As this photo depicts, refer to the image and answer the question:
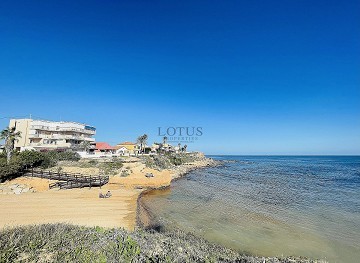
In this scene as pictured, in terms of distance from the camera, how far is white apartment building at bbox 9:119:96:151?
56.3m

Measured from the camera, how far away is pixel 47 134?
2324 inches

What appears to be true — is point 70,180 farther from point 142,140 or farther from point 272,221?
point 142,140

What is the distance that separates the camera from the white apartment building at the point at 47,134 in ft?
185

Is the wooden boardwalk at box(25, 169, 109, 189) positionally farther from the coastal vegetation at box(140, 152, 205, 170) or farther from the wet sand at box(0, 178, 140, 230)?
the coastal vegetation at box(140, 152, 205, 170)

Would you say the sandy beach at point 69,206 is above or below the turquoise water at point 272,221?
above

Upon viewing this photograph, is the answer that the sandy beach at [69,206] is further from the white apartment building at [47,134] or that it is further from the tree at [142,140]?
the tree at [142,140]

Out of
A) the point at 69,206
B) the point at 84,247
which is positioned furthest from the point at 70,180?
the point at 84,247

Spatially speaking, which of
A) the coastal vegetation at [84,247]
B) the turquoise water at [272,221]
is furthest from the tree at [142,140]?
the coastal vegetation at [84,247]

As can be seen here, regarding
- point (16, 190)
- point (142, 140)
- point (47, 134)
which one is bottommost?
point (16, 190)

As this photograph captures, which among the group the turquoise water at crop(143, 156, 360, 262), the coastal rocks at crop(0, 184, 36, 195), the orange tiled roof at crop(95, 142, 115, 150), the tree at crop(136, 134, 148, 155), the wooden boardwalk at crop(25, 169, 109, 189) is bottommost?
the turquoise water at crop(143, 156, 360, 262)

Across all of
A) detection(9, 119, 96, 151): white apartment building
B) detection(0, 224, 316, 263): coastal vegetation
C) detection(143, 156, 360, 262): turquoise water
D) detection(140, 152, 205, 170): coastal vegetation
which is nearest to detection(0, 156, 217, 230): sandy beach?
detection(143, 156, 360, 262): turquoise water

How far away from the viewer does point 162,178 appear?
32688 mm

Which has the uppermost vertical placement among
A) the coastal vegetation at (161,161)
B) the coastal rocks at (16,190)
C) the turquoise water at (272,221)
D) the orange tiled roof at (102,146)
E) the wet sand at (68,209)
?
the orange tiled roof at (102,146)

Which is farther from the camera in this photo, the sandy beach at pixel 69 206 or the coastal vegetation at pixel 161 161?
the coastal vegetation at pixel 161 161
